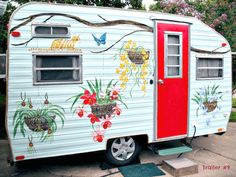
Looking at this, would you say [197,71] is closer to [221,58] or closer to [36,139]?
[221,58]

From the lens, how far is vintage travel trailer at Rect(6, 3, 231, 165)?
4.10 m

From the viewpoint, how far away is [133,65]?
486 centimetres

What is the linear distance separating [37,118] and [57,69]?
0.86 meters

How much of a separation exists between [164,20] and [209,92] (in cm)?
186

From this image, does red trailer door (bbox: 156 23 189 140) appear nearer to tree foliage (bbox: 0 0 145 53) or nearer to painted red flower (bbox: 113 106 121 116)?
painted red flower (bbox: 113 106 121 116)

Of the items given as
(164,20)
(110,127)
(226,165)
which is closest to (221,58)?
(164,20)

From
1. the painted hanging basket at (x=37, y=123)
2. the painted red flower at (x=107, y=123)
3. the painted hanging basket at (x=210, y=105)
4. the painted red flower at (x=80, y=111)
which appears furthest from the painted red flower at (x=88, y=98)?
the painted hanging basket at (x=210, y=105)

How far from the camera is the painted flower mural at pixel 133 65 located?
4.77m

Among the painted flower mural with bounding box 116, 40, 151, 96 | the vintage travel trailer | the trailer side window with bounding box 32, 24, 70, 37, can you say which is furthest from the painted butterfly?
the trailer side window with bounding box 32, 24, 70, 37

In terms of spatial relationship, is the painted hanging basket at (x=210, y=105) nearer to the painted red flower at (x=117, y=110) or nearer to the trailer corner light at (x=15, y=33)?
the painted red flower at (x=117, y=110)

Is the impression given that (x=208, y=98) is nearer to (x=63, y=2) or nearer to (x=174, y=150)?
(x=174, y=150)

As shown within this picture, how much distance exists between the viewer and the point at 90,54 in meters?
4.50

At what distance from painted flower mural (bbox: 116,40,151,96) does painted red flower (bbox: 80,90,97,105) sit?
569mm

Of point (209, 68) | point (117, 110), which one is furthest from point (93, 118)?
point (209, 68)
